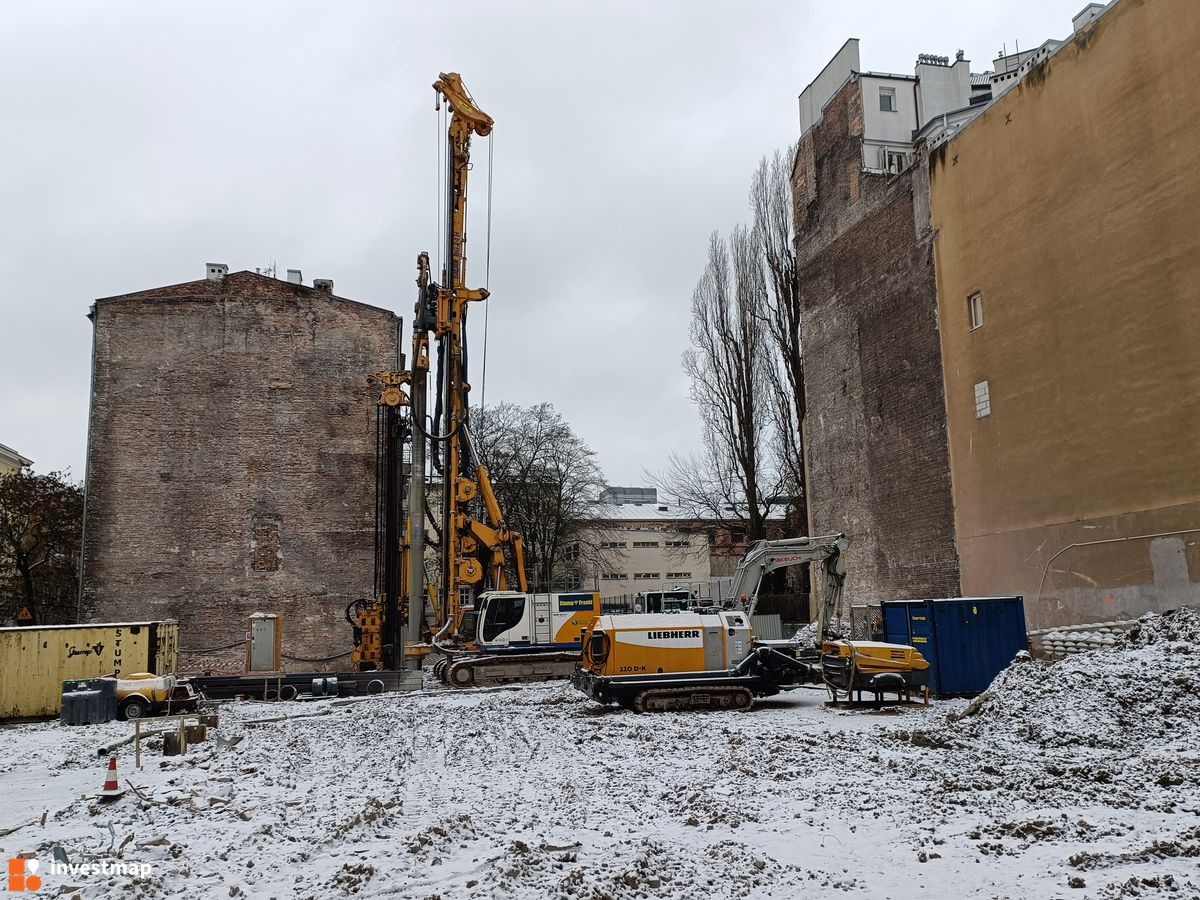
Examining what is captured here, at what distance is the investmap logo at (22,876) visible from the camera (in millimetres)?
6605

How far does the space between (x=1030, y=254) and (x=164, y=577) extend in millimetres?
25273

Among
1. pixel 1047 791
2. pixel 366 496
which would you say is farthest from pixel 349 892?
pixel 366 496

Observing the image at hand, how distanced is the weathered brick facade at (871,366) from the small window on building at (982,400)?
1425 millimetres

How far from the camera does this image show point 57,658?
65.0 feet

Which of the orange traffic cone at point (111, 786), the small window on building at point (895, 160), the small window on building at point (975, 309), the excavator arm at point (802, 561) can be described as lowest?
the orange traffic cone at point (111, 786)

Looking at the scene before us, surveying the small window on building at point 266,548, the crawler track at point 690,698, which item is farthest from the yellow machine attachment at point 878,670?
the small window on building at point 266,548

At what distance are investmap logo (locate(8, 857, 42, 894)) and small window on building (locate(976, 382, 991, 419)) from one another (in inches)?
789

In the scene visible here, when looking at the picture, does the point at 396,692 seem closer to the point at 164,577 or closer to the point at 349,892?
the point at 164,577

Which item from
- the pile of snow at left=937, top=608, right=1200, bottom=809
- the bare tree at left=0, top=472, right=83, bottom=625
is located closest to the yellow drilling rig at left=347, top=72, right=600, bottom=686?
the pile of snow at left=937, top=608, right=1200, bottom=809

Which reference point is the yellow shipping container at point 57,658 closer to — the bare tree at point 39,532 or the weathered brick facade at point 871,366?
the bare tree at point 39,532

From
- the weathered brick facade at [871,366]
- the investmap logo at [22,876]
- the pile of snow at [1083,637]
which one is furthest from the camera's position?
the weathered brick facade at [871,366]

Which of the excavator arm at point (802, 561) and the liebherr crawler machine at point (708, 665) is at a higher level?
the excavator arm at point (802, 561)

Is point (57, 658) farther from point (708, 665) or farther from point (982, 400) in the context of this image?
point (982, 400)

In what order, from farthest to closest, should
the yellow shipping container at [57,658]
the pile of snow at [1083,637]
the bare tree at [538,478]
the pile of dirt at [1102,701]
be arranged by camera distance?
the bare tree at [538,478]
the yellow shipping container at [57,658]
the pile of snow at [1083,637]
the pile of dirt at [1102,701]
